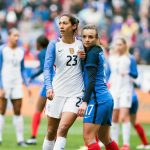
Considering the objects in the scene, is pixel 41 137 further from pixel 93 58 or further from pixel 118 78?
pixel 93 58

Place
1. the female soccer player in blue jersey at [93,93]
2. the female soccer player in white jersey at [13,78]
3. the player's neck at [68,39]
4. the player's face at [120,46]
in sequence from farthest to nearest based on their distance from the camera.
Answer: the female soccer player in white jersey at [13,78] < the player's face at [120,46] < the player's neck at [68,39] < the female soccer player in blue jersey at [93,93]

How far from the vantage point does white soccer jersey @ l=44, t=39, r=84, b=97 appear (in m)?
10.5

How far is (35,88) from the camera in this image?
22.5 metres

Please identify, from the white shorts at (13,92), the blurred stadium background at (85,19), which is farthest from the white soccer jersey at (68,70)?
the blurred stadium background at (85,19)

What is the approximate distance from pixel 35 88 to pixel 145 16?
6.92 metres

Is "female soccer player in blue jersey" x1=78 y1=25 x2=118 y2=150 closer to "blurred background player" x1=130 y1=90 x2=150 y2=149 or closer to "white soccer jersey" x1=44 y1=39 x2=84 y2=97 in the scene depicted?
"white soccer jersey" x1=44 y1=39 x2=84 y2=97

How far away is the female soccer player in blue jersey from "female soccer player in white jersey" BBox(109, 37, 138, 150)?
3986 millimetres

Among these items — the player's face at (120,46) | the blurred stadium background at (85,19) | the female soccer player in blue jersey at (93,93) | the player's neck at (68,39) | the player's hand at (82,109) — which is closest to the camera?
the player's hand at (82,109)

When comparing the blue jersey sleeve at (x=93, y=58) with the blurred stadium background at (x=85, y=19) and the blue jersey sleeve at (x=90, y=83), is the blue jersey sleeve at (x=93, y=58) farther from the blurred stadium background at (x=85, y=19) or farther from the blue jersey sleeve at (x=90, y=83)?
the blurred stadium background at (x=85, y=19)

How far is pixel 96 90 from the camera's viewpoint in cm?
1030

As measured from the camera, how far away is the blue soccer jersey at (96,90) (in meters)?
10.1

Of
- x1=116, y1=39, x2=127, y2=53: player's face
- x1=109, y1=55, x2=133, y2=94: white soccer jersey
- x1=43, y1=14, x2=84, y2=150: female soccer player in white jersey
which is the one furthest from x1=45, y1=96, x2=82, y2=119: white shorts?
x1=109, y1=55, x2=133, y2=94: white soccer jersey

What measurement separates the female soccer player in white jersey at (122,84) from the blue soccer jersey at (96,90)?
159 inches

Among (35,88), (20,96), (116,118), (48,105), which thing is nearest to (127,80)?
(116,118)
